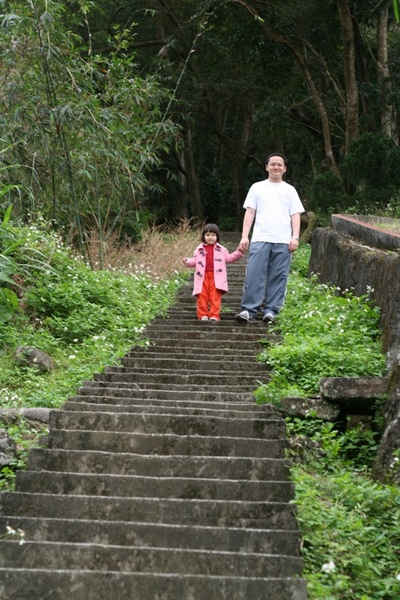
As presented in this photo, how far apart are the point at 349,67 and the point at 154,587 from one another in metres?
15.3

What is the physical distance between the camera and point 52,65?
11.5 meters

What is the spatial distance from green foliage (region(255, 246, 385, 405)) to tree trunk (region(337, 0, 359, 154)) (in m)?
9.59

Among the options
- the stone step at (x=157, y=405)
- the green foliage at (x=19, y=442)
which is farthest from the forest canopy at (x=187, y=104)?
the green foliage at (x=19, y=442)

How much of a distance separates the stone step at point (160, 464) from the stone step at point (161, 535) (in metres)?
0.62

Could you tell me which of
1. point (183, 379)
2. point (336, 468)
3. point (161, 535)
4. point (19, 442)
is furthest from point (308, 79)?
point (161, 535)

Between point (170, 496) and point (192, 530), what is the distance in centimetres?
51

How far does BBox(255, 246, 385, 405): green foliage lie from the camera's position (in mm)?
6984

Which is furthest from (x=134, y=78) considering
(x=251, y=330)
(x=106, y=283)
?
(x=251, y=330)

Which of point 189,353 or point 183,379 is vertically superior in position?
point 183,379

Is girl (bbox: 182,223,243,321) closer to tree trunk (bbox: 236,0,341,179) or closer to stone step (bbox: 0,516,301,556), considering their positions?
stone step (bbox: 0,516,301,556)

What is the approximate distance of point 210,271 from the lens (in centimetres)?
951

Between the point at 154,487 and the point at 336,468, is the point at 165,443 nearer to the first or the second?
the point at 154,487

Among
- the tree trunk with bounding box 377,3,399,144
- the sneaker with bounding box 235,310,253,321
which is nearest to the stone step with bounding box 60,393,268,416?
the sneaker with bounding box 235,310,253,321

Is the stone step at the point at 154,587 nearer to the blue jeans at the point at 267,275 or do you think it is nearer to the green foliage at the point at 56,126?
the blue jeans at the point at 267,275
